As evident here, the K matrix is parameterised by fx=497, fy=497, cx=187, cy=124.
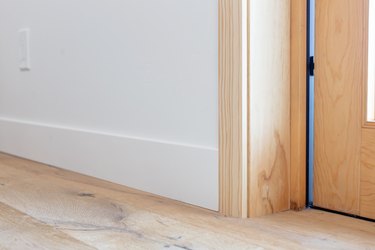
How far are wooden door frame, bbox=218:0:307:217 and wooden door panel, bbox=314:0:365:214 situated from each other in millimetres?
31

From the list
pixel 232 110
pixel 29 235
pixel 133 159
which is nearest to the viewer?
pixel 29 235

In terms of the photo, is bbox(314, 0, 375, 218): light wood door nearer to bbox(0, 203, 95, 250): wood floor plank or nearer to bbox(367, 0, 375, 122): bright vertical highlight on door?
bbox(367, 0, 375, 122): bright vertical highlight on door

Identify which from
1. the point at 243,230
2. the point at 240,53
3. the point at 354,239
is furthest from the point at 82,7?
the point at 354,239

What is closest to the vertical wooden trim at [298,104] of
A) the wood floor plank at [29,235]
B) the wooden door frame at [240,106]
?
the wooden door frame at [240,106]

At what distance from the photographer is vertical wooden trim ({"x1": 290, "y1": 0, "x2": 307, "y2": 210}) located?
0.94 m

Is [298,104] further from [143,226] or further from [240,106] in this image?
[143,226]

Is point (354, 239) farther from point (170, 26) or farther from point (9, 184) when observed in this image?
point (9, 184)

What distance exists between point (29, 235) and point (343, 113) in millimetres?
583

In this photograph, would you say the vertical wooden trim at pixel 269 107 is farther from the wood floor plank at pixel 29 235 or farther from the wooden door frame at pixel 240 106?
the wood floor plank at pixel 29 235

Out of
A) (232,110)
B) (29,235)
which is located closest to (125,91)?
(232,110)

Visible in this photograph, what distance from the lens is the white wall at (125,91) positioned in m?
0.99

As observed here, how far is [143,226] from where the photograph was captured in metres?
0.86

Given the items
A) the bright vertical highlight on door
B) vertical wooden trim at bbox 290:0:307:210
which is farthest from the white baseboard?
the bright vertical highlight on door

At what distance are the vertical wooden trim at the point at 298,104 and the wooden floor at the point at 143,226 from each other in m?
0.05
